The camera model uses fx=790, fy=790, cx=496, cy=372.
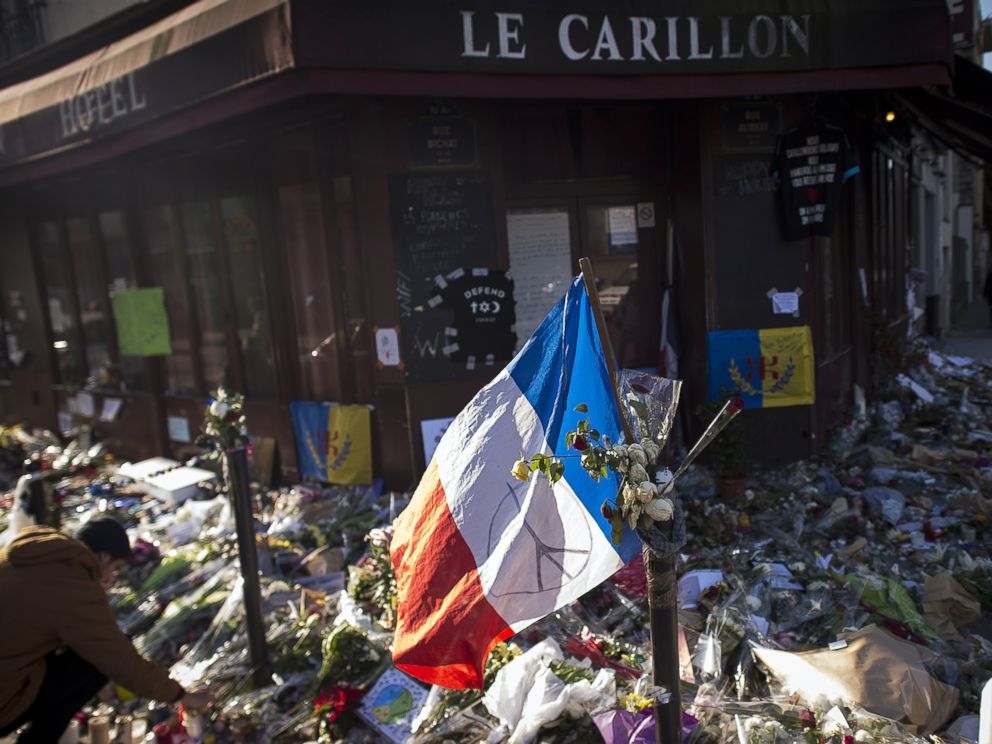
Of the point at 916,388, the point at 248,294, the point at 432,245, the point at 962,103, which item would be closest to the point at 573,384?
the point at 432,245

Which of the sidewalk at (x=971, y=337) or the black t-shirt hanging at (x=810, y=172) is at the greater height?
the black t-shirt hanging at (x=810, y=172)

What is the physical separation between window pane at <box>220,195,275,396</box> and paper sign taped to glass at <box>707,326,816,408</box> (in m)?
4.33

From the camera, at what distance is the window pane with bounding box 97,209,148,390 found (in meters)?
9.54

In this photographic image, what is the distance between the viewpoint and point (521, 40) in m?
5.63

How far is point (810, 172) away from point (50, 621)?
20.7ft

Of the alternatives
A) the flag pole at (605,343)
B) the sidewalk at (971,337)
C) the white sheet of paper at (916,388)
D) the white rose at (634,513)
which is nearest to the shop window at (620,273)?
the white sheet of paper at (916,388)

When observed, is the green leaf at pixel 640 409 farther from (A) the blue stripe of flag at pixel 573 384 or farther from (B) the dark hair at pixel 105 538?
(B) the dark hair at pixel 105 538

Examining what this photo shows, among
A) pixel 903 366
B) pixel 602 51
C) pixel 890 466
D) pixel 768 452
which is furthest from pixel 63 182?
pixel 903 366

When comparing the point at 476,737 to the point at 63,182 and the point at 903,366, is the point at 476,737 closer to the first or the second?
the point at 903,366

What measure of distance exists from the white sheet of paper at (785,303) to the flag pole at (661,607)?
4.63 metres

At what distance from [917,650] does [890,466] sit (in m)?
3.58

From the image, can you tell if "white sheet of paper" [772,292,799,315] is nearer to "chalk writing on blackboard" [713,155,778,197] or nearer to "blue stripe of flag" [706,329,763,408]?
"blue stripe of flag" [706,329,763,408]

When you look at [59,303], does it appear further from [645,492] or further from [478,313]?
[645,492]

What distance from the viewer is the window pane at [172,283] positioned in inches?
348
